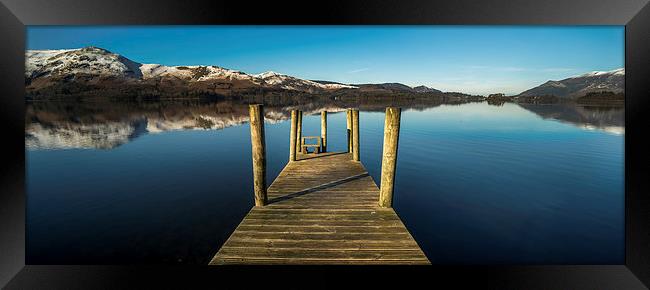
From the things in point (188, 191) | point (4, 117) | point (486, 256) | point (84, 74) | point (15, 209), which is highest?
point (84, 74)

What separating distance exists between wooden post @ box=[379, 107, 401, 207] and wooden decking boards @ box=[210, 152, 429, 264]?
1.20 ft

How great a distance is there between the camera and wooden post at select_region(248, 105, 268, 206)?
732cm

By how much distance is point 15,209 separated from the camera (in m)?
3.51

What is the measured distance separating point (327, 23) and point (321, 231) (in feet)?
13.9

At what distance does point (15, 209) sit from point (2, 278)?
764mm

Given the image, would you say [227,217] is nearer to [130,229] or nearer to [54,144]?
[130,229]

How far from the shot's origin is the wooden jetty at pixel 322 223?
543 cm

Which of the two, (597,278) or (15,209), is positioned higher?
(15,209)

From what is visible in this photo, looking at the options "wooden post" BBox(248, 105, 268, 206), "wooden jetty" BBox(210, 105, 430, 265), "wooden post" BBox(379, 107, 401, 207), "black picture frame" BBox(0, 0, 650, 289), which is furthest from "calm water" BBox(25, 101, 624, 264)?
"black picture frame" BBox(0, 0, 650, 289)

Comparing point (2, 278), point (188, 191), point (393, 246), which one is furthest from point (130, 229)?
point (393, 246)

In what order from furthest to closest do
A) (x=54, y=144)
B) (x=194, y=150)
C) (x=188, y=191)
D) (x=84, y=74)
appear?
1. (x=84, y=74)
2. (x=54, y=144)
3. (x=194, y=150)
4. (x=188, y=191)

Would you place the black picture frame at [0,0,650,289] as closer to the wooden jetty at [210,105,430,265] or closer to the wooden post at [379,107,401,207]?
the wooden jetty at [210,105,430,265]

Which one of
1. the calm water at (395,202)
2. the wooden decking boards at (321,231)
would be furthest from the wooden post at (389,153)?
the calm water at (395,202)

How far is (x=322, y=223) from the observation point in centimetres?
677
